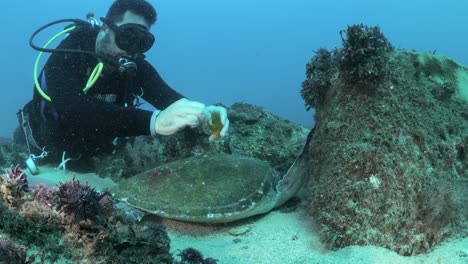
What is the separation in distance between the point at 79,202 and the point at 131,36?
378cm

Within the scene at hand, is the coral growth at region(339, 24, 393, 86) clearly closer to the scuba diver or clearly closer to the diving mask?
the scuba diver

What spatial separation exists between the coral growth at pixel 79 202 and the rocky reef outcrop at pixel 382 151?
1.99 meters

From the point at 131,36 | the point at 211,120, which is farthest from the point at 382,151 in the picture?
the point at 131,36

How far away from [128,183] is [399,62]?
3.18m

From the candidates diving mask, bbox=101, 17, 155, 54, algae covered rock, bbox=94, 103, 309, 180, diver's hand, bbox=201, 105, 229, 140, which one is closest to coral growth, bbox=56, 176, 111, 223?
diver's hand, bbox=201, 105, 229, 140

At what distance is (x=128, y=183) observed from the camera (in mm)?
3730

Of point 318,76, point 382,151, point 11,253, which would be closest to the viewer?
point 11,253

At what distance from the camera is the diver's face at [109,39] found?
4.93 meters

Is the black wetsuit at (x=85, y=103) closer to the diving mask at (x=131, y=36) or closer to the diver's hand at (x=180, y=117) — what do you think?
the diver's hand at (x=180, y=117)

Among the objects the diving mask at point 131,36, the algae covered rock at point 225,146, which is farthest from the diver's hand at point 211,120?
the diving mask at point 131,36

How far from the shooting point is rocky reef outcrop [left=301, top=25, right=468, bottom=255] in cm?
279

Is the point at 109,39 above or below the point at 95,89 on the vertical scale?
above

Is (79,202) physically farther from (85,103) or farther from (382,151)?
(85,103)

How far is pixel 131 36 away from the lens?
4.93 meters
